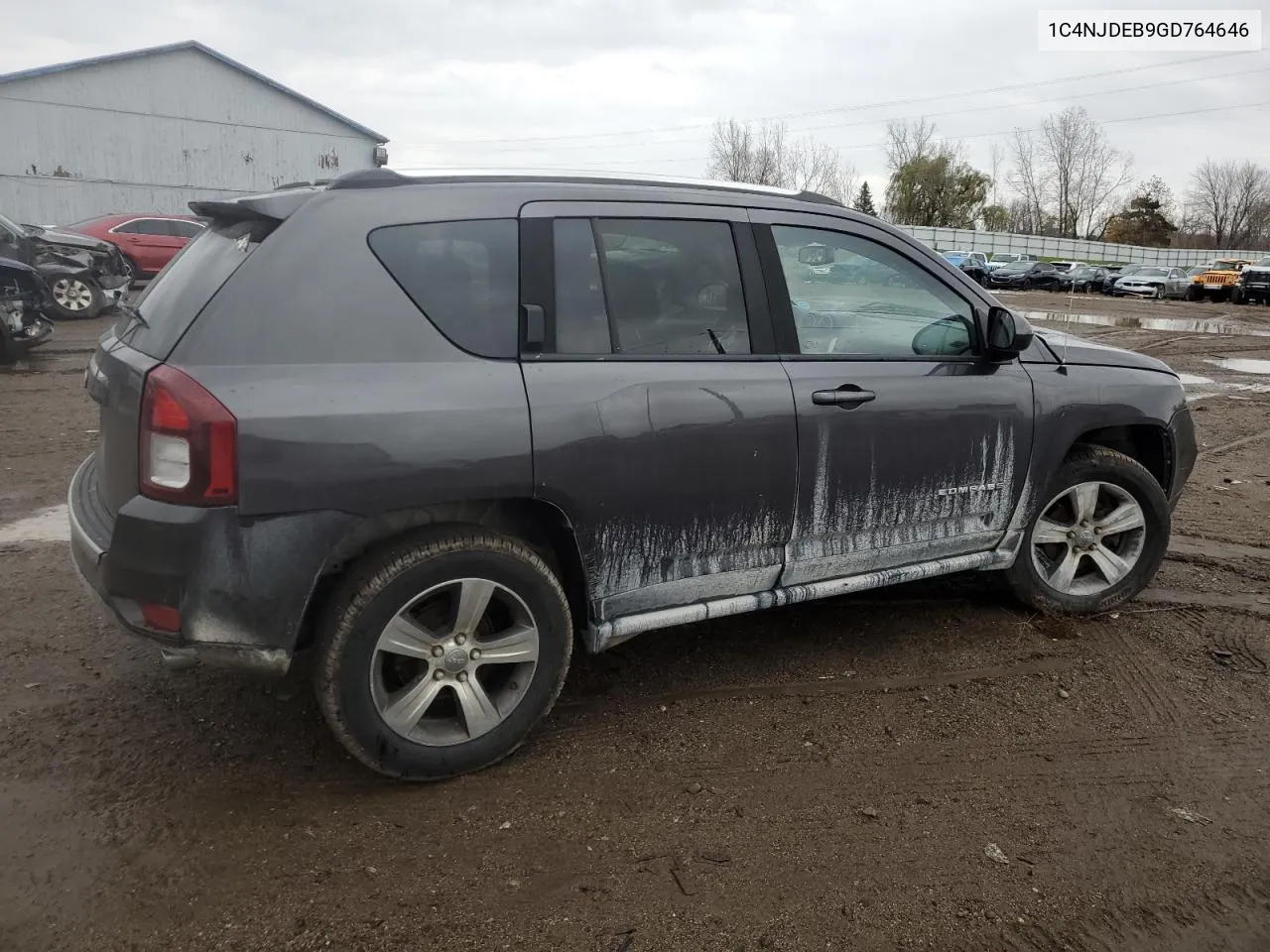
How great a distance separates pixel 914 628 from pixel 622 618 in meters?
1.67

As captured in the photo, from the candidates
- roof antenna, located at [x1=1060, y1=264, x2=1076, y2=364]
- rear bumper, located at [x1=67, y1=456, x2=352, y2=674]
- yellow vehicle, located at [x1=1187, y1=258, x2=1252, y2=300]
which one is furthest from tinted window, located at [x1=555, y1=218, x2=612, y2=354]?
yellow vehicle, located at [x1=1187, y1=258, x2=1252, y2=300]

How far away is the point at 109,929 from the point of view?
2.35m

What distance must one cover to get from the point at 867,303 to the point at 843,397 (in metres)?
0.57

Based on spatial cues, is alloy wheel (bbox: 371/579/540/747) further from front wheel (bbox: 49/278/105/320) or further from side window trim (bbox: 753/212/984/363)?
front wheel (bbox: 49/278/105/320)

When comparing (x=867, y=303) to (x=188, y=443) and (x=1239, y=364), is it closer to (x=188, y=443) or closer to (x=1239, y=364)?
(x=188, y=443)

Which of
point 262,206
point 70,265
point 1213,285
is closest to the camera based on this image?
point 262,206

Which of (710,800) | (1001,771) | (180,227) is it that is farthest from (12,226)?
(1001,771)

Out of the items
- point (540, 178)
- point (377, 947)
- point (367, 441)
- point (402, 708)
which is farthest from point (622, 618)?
point (540, 178)

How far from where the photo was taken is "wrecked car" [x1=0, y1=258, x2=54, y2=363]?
10.7m

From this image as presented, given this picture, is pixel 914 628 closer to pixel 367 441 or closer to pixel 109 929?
pixel 367 441

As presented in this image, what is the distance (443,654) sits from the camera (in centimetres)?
295

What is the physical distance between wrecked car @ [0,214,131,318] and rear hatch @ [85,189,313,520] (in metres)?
13.1

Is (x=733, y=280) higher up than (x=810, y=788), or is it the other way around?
(x=733, y=280)

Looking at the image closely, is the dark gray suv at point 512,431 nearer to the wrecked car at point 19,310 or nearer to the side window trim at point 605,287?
the side window trim at point 605,287
